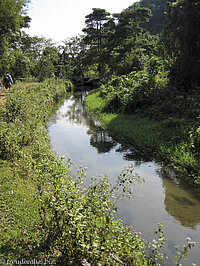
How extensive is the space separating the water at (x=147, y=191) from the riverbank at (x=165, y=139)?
1.13 feet

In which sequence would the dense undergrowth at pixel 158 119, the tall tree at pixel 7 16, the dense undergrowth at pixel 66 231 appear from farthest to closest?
1. the tall tree at pixel 7 16
2. the dense undergrowth at pixel 158 119
3. the dense undergrowth at pixel 66 231

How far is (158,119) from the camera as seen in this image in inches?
436

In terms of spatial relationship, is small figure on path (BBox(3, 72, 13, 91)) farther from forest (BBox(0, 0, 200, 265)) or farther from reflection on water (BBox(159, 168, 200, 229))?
reflection on water (BBox(159, 168, 200, 229))

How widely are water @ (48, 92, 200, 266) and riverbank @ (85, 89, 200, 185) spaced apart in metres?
0.34

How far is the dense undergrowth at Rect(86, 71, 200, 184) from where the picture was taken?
7.43 m

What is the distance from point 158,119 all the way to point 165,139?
2693mm

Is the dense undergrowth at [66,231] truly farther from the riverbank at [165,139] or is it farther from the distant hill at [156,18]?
the distant hill at [156,18]

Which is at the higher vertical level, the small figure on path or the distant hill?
the distant hill

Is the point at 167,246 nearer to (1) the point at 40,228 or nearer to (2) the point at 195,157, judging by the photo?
(1) the point at 40,228

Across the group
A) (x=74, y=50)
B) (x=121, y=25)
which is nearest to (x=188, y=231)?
(x=121, y=25)

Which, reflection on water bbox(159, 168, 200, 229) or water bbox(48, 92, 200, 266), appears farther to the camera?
reflection on water bbox(159, 168, 200, 229)

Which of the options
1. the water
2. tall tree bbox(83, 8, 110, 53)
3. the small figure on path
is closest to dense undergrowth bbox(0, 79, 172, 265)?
the water

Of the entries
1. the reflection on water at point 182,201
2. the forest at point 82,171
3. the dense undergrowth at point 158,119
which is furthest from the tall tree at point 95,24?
the reflection on water at point 182,201

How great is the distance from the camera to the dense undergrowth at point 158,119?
7.43 meters
